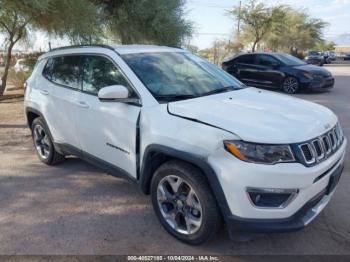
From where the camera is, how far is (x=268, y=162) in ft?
8.45

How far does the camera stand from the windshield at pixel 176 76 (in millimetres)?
3494

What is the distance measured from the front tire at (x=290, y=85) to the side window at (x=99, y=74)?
971cm

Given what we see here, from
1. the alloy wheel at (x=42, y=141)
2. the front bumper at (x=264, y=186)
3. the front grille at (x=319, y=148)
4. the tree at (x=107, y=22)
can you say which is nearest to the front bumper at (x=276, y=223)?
the front bumper at (x=264, y=186)

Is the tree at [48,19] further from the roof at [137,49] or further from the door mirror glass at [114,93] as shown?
the door mirror glass at [114,93]

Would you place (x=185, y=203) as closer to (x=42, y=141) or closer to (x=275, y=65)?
(x=42, y=141)

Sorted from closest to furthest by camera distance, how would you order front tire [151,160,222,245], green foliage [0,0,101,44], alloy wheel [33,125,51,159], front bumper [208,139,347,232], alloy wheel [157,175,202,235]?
front bumper [208,139,347,232] → front tire [151,160,222,245] → alloy wheel [157,175,202,235] → alloy wheel [33,125,51,159] → green foliage [0,0,101,44]

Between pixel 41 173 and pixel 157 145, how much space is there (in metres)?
2.60

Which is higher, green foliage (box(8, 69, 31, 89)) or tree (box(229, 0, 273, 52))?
tree (box(229, 0, 273, 52))

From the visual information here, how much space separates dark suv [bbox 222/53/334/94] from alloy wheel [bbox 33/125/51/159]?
9.55 meters

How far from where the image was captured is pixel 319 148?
2.80m

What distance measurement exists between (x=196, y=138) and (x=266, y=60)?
36.5 feet

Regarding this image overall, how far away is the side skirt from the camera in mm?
3697

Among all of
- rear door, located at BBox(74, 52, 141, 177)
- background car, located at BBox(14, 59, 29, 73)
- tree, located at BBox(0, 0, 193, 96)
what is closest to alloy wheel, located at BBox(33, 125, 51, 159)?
rear door, located at BBox(74, 52, 141, 177)

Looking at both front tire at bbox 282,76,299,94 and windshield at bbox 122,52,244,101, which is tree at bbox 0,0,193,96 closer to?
front tire at bbox 282,76,299,94
